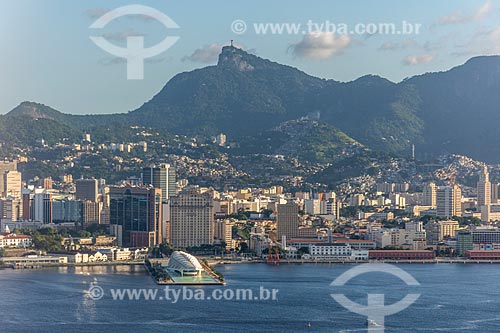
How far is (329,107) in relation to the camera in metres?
79.4

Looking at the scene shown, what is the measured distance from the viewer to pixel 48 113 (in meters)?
72.6

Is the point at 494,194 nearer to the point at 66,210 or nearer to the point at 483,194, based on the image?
the point at 483,194

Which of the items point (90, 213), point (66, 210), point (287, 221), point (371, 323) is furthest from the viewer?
point (66, 210)

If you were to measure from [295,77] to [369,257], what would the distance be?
173 ft

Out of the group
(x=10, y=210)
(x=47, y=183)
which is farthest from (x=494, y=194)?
(x=10, y=210)

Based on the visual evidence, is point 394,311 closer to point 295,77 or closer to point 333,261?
point 333,261

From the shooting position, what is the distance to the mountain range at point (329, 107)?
7212cm

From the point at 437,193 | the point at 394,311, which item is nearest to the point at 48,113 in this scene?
the point at 437,193

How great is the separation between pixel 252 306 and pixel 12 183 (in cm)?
2687

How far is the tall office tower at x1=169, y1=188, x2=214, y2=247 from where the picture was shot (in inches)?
1383

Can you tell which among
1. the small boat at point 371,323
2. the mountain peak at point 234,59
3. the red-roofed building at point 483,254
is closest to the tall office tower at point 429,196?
the red-roofed building at point 483,254

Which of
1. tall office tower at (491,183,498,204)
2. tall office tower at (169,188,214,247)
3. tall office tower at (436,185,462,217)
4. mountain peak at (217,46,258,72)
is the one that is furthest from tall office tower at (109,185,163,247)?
mountain peak at (217,46,258,72)

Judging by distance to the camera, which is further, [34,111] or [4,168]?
[34,111]

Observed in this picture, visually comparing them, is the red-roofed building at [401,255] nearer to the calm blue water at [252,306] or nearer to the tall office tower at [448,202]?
the calm blue water at [252,306]
